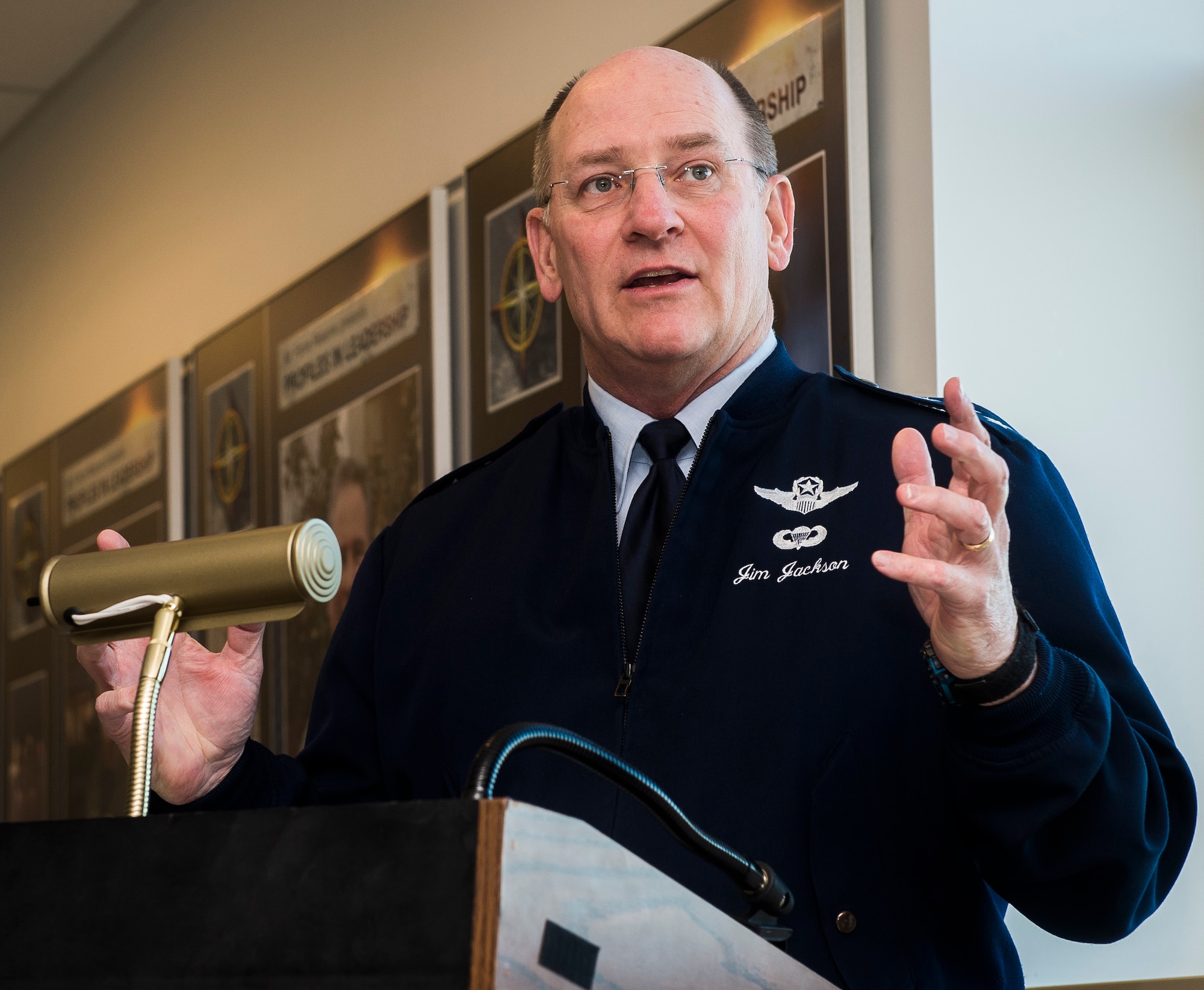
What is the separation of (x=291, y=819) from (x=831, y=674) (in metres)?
0.75

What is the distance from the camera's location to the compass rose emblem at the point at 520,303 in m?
2.61

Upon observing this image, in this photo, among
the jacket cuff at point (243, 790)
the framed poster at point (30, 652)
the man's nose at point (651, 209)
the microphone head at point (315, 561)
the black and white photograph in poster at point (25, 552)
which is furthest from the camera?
the black and white photograph in poster at point (25, 552)

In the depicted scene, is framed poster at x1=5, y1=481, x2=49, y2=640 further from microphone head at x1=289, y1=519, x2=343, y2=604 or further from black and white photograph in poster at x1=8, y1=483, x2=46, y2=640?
microphone head at x1=289, y1=519, x2=343, y2=604

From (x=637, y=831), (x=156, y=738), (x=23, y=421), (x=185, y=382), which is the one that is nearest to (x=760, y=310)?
(x=637, y=831)

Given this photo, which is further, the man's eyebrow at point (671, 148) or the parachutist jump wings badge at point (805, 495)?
the man's eyebrow at point (671, 148)

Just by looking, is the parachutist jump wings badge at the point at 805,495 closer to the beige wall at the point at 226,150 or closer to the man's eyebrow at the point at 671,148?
the man's eyebrow at the point at 671,148

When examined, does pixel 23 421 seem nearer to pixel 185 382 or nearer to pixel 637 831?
pixel 185 382

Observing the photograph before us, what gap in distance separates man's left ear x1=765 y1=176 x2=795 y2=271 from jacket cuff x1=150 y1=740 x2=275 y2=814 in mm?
853

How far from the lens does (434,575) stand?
1.77 metres

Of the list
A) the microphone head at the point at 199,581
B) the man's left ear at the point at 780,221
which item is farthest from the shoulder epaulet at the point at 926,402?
the microphone head at the point at 199,581

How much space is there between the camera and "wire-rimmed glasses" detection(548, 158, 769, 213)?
5.58ft

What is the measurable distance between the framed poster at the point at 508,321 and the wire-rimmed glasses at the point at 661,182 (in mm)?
722

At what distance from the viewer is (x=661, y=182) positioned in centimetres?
170

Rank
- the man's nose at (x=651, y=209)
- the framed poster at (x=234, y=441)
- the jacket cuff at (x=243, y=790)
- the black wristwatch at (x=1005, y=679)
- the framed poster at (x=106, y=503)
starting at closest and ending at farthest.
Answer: the black wristwatch at (x=1005, y=679) → the jacket cuff at (x=243, y=790) → the man's nose at (x=651, y=209) → the framed poster at (x=234, y=441) → the framed poster at (x=106, y=503)
